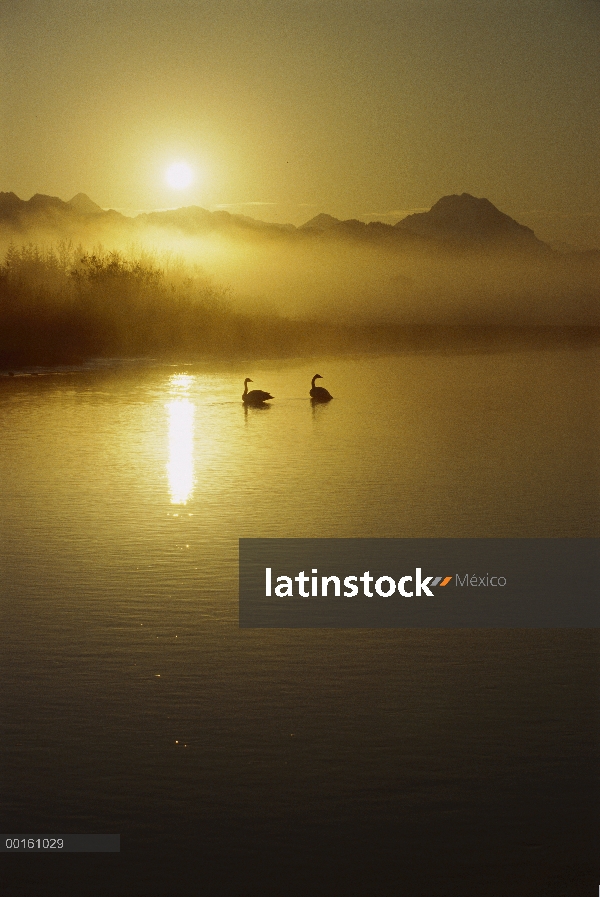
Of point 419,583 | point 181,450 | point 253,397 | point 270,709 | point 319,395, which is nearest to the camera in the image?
point 270,709

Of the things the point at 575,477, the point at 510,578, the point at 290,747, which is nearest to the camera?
the point at 290,747

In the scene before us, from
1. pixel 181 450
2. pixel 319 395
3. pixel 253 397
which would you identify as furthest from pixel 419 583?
pixel 319 395

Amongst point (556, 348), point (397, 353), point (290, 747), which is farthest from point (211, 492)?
point (556, 348)

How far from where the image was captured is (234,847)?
6164 mm

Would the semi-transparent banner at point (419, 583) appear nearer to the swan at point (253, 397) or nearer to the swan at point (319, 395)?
the swan at point (253, 397)

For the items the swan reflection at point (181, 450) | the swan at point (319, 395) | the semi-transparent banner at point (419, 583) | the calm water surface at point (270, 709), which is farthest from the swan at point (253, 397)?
the semi-transparent banner at point (419, 583)

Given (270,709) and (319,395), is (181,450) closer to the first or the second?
(319,395)

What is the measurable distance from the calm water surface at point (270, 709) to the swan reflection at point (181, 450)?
0.81ft

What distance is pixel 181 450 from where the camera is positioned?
19.1 metres

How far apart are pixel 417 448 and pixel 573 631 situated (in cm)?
979

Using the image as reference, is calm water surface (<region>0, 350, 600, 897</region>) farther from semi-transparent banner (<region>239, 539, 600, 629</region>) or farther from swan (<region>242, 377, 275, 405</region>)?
swan (<region>242, 377, 275, 405</region>)

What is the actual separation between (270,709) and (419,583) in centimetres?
375

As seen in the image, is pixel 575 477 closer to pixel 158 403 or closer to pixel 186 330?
pixel 158 403

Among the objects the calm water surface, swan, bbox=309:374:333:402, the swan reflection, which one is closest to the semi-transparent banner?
the calm water surface
